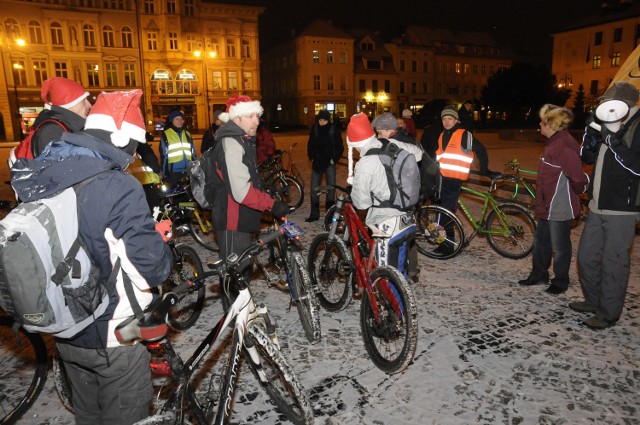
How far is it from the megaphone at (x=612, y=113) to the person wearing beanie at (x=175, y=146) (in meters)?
5.79

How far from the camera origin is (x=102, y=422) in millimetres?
2193

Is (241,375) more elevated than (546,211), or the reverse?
(546,211)

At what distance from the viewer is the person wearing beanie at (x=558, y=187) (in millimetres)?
4762

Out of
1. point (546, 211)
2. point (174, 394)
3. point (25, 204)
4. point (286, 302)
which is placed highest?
point (25, 204)

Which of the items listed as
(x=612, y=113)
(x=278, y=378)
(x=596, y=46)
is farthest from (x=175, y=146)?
(x=596, y=46)

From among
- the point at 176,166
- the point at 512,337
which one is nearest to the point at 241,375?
the point at 512,337

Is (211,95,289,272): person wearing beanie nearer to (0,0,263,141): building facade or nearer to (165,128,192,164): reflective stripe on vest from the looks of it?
(165,128,192,164): reflective stripe on vest

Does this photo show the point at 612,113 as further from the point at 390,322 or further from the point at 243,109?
the point at 243,109

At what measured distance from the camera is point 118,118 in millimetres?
2121

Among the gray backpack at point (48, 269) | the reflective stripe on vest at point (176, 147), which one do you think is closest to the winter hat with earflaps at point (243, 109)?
the gray backpack at point (48, 269)

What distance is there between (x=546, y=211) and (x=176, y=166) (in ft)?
18.4

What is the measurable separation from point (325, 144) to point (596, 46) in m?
66.1

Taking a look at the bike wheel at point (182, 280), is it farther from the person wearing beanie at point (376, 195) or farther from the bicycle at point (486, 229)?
the bicycle at point (486, 229)

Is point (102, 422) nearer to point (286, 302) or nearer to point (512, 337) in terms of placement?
point (286, 302)
